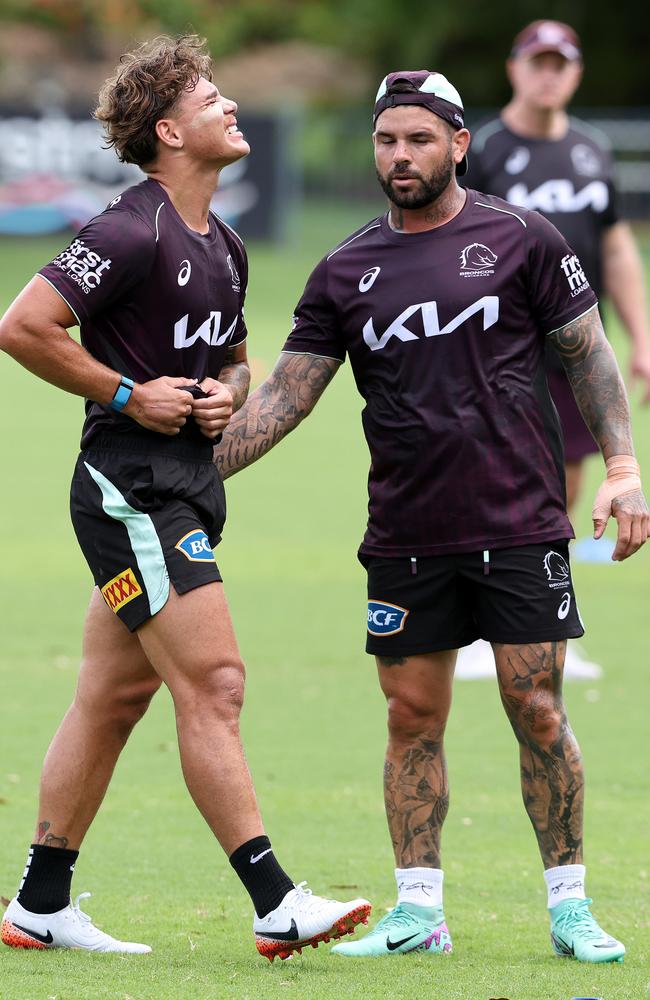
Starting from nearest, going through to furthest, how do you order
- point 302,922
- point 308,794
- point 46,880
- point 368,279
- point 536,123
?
1. point 302,922
2. point 46,880
3. point 368,279
4. point 308,794
5. point 536,123

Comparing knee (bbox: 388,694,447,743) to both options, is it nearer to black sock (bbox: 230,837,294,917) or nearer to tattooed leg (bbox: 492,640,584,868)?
tattooed leg (bbox: 492,640,584,868)

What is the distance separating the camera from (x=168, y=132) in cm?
495

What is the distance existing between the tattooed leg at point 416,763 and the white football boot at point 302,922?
0.57m

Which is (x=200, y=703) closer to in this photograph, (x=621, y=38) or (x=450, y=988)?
(x=450, y=988)

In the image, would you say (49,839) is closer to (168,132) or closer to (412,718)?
(412,718)

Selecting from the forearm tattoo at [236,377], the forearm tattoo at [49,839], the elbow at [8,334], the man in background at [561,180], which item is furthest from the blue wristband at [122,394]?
the man in background at [561,180]

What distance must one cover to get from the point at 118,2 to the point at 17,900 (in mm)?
53392

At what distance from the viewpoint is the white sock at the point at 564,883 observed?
4.98 metres

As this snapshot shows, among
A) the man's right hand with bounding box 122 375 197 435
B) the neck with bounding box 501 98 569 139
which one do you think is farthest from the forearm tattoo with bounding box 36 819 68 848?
the neck with bounding box 501 98 569 139

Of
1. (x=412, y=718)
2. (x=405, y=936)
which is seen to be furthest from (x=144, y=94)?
(x=405, y=936)

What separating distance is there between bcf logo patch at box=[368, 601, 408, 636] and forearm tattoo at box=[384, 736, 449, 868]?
1.13ft

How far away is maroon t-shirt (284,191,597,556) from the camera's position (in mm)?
4965

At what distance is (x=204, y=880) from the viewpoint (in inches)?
227

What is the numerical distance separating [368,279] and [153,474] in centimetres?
85
